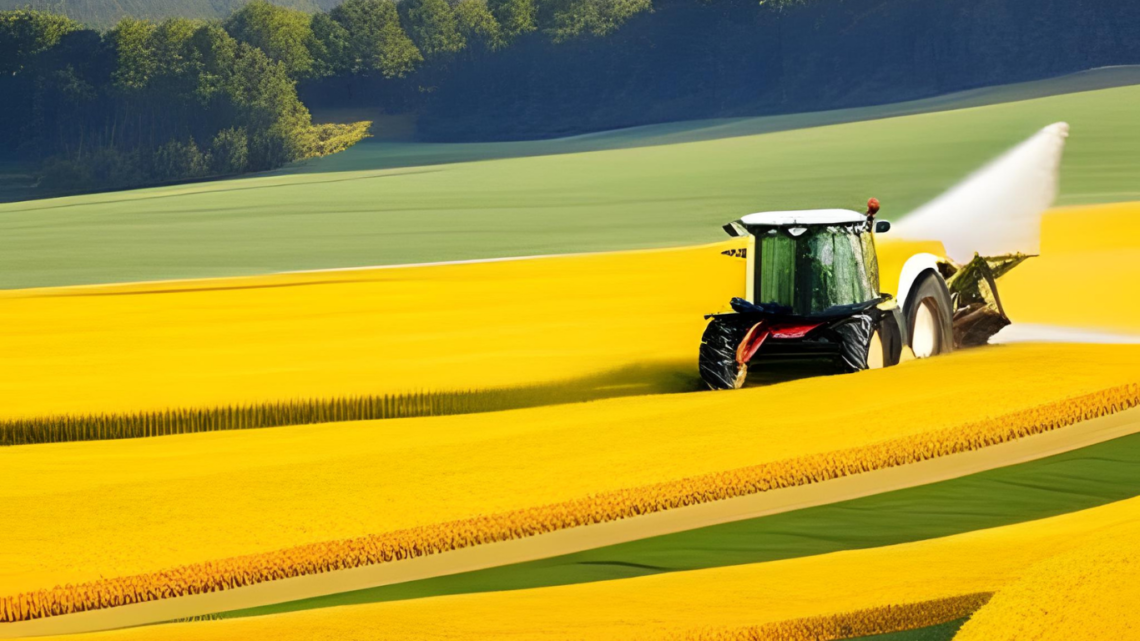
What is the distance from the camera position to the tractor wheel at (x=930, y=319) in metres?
18.8

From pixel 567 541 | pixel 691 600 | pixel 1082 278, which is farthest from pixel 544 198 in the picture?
pixel 691 600

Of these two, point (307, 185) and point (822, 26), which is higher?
point (822, 26)

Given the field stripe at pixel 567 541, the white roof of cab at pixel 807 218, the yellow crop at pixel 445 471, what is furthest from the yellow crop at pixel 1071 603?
the white roof of cab at pixel 807 218

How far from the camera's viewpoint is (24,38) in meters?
124

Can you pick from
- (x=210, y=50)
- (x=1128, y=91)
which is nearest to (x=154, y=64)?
(x=210, y=50)

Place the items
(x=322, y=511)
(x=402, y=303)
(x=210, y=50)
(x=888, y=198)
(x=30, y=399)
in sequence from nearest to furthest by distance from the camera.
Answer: (x=322, y=511) < (x=30, y=399) < (x=402, y=303) < (x=888, y=198) < (x=210, y=50)

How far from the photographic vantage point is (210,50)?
110m

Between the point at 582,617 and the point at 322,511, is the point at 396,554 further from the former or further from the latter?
the point at 582,617

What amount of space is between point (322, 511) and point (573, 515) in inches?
74.0

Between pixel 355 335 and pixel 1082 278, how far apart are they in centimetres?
1311

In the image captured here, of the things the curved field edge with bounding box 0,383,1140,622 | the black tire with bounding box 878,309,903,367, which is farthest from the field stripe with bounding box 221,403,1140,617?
the black tire with bounding box 878,309,903,367

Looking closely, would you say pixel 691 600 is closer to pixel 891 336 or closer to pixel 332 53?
pixel 891 336

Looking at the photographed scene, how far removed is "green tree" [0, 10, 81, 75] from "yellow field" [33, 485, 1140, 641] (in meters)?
121

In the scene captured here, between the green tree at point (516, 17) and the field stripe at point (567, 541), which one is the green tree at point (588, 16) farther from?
the field stripe at point (567, 541)
